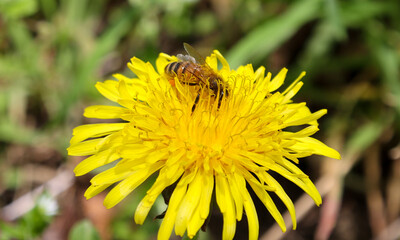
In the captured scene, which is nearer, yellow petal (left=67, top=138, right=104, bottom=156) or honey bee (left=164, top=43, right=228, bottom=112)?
yellow petal (left=67, top=138, right=104, bottom=156)

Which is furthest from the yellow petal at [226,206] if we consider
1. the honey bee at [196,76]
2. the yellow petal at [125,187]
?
the honey bee at [196,76]

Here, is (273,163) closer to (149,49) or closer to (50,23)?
(149,49)

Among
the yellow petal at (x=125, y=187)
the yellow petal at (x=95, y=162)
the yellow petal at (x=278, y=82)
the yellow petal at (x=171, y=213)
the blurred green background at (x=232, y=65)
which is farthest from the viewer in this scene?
the blurred green background at (x=232, y=65)

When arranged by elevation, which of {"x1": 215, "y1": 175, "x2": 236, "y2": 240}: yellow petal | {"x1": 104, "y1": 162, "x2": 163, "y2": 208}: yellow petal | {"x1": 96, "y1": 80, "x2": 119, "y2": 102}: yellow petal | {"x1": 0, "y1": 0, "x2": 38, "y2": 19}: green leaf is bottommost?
{"x1": 215, "y1": 175, "x2": 236, "y2": 240}: yellow petal

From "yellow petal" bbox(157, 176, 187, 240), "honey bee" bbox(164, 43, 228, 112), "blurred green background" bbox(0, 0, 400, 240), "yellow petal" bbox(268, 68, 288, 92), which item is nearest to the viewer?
"yellow petal" bbox(157, 176, 187, 240)

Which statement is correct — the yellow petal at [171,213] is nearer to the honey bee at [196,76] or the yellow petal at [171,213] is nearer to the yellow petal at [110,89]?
the honey bee at [196,76]

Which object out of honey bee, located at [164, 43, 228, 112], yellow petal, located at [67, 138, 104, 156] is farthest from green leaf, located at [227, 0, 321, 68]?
yellow petal, located at [67, 138, 104, 156]

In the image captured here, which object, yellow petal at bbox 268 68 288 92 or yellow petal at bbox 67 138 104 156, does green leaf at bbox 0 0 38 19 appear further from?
yellow petal at bbox 268 68 288 92
